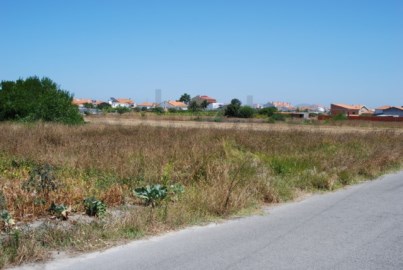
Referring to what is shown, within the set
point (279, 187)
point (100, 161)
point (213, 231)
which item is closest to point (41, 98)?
point (100, 161)

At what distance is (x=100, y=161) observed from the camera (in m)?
10.8

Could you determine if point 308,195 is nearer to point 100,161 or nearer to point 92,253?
point 100,161

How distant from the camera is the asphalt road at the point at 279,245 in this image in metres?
5.16

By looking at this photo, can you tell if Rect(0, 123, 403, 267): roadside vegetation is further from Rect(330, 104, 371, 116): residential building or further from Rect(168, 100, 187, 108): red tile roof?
Rect(168, 100, 187, 108): red tile roof

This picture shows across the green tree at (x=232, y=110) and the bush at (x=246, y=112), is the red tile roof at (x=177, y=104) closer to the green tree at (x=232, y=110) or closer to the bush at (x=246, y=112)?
the green tree at (x=232, y=110)

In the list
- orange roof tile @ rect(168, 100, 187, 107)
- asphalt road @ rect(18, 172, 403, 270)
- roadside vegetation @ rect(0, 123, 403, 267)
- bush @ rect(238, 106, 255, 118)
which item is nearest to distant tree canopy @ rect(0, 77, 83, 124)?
roadside vegetation @ rect(0, 123, 403, 267)

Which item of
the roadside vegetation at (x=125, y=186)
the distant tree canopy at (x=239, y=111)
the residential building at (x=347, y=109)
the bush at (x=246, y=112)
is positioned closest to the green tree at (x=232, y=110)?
the distant tree canopy at (x=239, y=111)

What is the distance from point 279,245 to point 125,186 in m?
3.64

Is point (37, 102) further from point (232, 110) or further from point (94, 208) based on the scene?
point (232, 110)

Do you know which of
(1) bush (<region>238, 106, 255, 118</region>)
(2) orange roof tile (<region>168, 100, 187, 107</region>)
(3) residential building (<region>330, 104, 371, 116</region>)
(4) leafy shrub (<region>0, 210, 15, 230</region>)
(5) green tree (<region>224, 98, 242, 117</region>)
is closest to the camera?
(4) leafy shrub (<region>0, 210, 15, 230</region>)

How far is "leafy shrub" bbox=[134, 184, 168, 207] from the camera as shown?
25.0 ft

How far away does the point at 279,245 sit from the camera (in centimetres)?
601

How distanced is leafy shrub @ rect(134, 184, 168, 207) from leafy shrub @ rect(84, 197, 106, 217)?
0.91 metres

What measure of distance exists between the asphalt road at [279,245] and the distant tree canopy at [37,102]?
2679 cm
